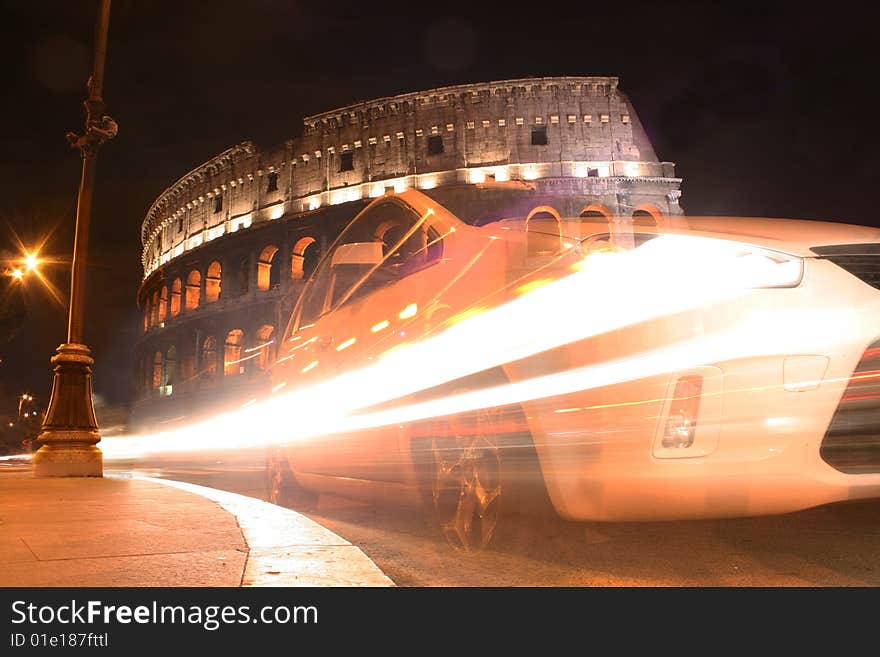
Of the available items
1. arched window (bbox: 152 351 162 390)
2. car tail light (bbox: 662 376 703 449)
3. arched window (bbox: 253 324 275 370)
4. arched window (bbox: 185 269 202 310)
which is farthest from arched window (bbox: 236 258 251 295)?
car tail light (bbox: 662 376 703 449)

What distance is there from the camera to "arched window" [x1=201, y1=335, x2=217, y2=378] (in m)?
41.1

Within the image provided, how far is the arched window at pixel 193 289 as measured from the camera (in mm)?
44500

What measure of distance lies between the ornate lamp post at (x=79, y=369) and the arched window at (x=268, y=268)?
2873 cm

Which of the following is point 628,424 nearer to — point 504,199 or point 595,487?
point 595,487

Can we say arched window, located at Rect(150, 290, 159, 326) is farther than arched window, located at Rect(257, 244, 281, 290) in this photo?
Yes

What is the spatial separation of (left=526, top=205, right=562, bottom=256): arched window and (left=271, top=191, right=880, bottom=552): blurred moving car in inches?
0.6

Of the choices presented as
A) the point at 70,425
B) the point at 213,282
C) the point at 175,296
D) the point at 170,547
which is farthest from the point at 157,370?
the point at 170,547

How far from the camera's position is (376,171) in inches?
1510

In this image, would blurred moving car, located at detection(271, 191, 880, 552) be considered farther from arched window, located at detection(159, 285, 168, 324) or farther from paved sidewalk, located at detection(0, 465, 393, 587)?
arched window, located at detection(159, 285, 168, 324)

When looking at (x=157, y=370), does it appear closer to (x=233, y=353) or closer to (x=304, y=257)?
(x=233, y=353)

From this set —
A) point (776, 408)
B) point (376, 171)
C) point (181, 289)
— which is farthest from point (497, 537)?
point (181, 289)

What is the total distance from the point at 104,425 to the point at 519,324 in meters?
57.2

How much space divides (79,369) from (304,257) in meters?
29.4
